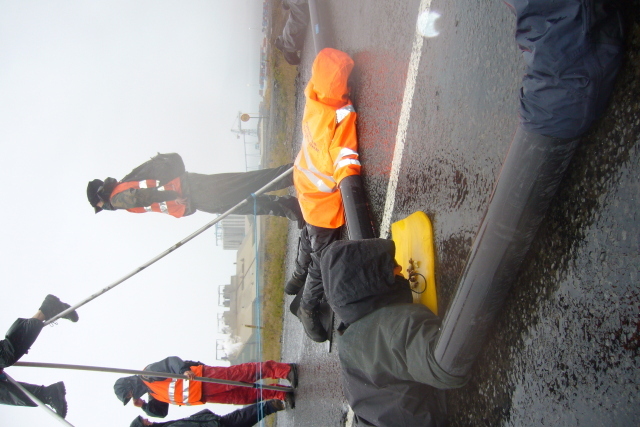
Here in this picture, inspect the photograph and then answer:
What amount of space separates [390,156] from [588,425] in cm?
234

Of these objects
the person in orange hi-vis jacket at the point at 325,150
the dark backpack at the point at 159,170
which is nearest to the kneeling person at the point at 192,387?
the person in orange hi-vis jacket at the point at 325,150

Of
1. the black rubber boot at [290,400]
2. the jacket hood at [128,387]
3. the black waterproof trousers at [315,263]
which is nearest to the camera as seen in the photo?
the black waterproof trousers at [315,263]

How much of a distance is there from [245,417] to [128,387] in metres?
1.68

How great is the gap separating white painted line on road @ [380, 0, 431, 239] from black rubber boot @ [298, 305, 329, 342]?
115 cm

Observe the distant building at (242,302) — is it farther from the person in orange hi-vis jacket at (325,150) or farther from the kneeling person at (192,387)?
the person in orange hi-vis jacket at (325,150)

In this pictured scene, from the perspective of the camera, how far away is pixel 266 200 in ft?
16.2

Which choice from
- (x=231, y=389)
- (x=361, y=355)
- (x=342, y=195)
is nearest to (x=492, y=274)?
(x=361, y=355)

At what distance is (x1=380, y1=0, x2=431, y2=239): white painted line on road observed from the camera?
3.01 m

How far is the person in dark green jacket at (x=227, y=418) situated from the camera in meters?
5.04

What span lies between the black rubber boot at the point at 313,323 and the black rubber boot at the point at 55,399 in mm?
3429

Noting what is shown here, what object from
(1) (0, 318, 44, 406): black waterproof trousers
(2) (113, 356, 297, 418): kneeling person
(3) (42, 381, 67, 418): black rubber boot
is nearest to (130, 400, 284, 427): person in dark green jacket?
(2) (113, 356, 297, 418): kneeling person

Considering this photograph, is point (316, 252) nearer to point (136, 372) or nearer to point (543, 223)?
point (543, 223)

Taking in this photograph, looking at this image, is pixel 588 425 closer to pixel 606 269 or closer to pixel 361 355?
pixel 606 269

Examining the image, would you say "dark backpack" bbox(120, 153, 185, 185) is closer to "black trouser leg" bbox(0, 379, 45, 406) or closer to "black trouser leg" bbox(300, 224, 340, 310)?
"black trouser leg" bbox(300, 224, 340, 310)
